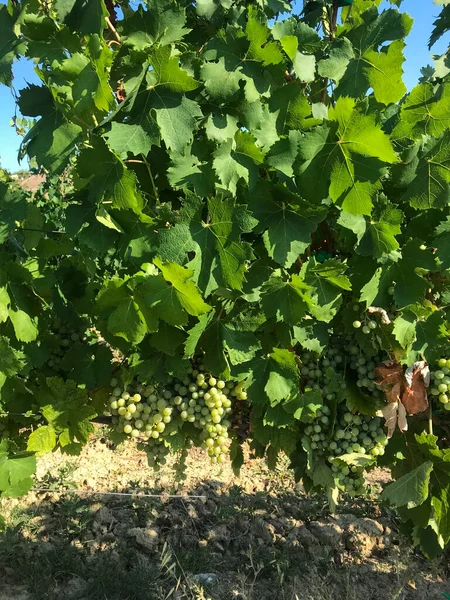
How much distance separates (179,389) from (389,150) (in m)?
1.00

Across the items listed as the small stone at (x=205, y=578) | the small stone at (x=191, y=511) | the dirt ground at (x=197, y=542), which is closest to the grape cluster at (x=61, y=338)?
the dirt ground at (x=197, y=542)

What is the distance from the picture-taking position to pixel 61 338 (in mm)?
2078

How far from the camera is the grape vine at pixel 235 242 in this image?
57.6 inches

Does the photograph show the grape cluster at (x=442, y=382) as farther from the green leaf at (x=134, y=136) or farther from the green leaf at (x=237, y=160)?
the green leaf at (x=134, y=136)

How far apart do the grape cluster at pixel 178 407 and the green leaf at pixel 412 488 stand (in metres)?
0.60

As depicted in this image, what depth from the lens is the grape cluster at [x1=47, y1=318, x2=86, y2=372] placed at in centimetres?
203

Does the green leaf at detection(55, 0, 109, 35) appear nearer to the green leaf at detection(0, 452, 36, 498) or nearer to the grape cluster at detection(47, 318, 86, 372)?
the grape cluster at detection(47, 318, 86, 372)

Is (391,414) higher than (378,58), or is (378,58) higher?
(378,58)

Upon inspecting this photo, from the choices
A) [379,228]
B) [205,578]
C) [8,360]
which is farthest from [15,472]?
[205,578]

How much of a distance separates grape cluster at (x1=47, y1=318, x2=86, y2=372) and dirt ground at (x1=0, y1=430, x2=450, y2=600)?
1.55 m

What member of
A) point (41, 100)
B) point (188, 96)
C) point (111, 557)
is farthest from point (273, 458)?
point (111, 557)

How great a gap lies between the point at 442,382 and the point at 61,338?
4.60ft

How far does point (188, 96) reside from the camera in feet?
5.25

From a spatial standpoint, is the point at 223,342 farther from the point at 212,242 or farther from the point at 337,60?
the point at 337,60
